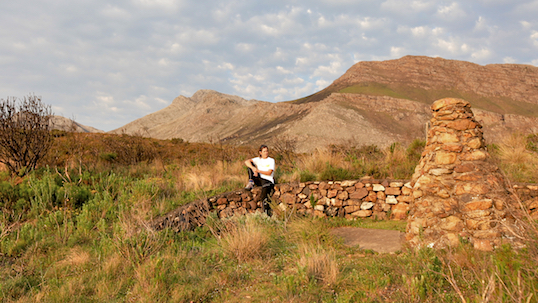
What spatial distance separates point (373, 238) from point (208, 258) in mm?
3236

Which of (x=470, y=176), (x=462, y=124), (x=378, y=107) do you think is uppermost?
(x=378, y=107)

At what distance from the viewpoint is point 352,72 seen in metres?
94.4

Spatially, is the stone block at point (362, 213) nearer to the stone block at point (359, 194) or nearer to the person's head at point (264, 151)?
the stone block at point (359, 194)

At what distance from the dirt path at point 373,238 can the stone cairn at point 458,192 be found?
37 cm

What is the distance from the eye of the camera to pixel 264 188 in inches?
313

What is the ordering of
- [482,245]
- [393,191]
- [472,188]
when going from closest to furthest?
[482,245]
[472,188]
[393,191]

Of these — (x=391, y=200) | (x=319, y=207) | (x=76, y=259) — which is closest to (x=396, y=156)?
(x=391, y=200)

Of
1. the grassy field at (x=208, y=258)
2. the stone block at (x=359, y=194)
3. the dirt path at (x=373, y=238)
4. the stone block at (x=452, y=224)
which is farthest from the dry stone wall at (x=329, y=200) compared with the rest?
the stone block at (x=452, y=224)

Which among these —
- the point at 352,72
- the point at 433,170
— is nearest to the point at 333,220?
the point at 433,170

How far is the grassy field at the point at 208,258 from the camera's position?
318 cm

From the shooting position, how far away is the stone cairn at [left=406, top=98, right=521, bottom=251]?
461 centimetres

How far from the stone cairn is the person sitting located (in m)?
3.75

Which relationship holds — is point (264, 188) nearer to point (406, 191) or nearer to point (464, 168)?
point (406, 191)

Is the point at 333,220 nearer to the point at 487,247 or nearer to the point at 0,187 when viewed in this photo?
the point at 487,247
